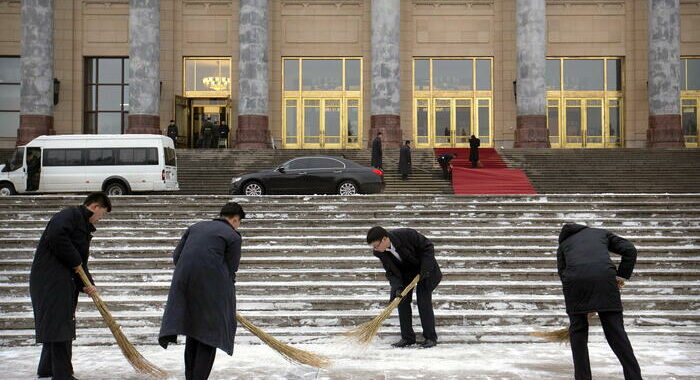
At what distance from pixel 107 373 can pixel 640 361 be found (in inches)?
213

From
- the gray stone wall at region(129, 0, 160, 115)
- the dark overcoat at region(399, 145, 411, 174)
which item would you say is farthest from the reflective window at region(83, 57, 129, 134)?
the dark overcoat at region(399, 145, 411, 174)

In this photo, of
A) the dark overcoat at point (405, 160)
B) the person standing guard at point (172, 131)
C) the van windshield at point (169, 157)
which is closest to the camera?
the van windshield at point (169, 157)

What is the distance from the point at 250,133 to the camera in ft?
102

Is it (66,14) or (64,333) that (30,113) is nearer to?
(66,14)

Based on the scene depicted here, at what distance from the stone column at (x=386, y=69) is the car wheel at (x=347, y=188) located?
38.0 feet

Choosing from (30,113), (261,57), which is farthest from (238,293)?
(30,113)

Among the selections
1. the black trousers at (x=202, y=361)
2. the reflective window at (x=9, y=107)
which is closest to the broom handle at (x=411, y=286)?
the black trousers at (x=202, y=361)

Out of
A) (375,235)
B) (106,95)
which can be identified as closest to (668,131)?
(106,95)

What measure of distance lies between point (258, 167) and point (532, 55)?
12595mm

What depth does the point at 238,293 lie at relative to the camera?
10344mm

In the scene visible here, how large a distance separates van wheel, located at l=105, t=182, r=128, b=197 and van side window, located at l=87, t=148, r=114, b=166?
0.67 m

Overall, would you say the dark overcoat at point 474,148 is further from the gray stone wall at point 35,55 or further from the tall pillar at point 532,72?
the gray stone wall at point 35,55

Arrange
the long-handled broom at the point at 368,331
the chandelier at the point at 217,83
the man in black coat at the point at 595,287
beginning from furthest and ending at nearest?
1. the chandelier at the point at 217,83
2. the long-handled broom at the point at 368,331
3. the man in black coat at the point at 595,287

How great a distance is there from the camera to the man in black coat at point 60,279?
259 inches
